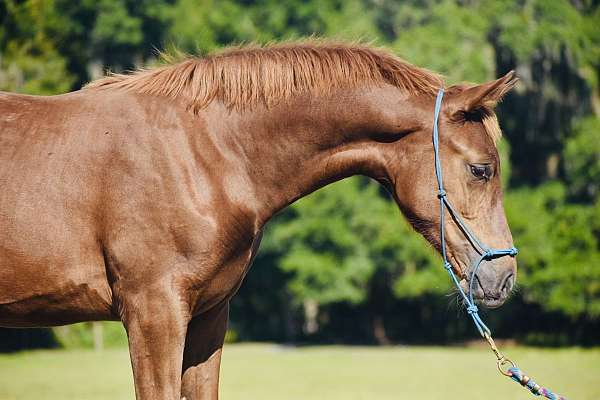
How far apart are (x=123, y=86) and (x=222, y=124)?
618mm

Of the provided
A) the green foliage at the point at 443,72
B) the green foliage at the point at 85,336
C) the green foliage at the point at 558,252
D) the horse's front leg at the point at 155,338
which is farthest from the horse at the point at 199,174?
the green foliage at the point at 85,336

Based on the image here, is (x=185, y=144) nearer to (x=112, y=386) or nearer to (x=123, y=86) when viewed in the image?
(x=123, y=86)

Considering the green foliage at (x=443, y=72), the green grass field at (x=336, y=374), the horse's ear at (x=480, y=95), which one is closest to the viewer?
the horse's ear at (x=480, y=95)

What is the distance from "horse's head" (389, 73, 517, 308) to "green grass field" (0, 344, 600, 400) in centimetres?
1086

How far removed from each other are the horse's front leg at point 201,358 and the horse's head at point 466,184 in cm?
128

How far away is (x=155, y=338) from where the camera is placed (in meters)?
3.96

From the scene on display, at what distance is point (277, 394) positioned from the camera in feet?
51.8

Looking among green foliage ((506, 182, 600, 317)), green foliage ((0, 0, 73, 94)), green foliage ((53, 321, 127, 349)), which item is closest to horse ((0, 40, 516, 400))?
green foliage ((0, 0, 73, 94))

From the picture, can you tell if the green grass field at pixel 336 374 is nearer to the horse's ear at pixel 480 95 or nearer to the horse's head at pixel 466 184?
the horse's head at pixel 466 184

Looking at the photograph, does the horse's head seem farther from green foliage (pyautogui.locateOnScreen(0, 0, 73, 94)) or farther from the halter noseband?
green foliage (pyautogui.locateOnScreen(0, 0, 73, 94))

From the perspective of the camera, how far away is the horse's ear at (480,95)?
13.9 feet

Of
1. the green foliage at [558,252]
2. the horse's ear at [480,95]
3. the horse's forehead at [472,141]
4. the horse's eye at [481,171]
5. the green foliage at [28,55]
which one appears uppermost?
the horse's ear at [480,95]

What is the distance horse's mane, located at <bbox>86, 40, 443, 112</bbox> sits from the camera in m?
4.43

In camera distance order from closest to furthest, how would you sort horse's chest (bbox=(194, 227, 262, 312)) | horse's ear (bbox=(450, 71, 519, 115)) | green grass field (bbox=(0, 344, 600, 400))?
horse's chest (bbox=(194, 227, 262, 312)) → horse's ear (bbox=(450, 71, 519, 115)) → green grass field (bbox=(0, 344, 600, 400))
